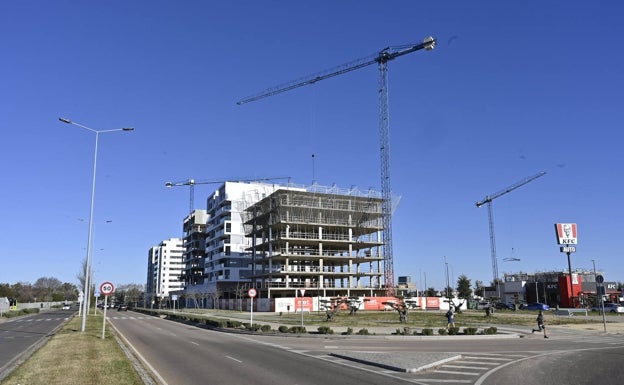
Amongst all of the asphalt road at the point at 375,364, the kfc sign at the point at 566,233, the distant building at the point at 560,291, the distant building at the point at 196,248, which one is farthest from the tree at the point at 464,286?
the asphalt road at the point at 375,364

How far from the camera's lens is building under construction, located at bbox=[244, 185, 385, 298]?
102375mm

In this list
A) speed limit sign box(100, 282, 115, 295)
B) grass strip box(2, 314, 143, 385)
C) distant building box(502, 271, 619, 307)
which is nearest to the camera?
grass strip box(2, 314, 143, 385)

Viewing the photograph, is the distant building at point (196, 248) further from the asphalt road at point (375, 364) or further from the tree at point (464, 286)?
the asphalt road at point (375, 364)

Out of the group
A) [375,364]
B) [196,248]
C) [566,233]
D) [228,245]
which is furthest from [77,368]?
[196,248]

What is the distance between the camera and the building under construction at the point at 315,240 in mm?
102375

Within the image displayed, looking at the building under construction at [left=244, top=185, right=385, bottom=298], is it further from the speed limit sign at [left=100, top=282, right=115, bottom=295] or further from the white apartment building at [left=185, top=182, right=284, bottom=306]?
the speed limit sign at [left=100, top=282, right=115, bottom=295]

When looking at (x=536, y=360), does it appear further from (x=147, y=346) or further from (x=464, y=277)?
(x=464, y=277)

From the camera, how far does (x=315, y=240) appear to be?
10400cm

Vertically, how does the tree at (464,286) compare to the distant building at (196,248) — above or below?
below

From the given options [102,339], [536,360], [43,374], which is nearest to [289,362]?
[43,374]

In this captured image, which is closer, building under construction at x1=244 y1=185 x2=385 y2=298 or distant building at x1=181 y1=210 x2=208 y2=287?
building under construction at x1=244 y1=185 x2=385 y2=298

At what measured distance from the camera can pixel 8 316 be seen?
64.2m

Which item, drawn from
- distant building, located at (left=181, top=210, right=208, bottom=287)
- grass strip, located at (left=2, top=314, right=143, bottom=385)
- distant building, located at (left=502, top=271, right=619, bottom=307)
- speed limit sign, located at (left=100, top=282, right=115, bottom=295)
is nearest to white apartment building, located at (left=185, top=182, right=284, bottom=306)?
distant building, located at (left=181, top=210, right=208, bottom=287)

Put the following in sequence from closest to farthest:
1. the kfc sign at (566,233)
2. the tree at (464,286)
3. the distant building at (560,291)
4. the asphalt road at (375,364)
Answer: the asphalt road at (375,364), the kfc sign at (566,233), the distant building at (560,291), the tree at (464,286)
